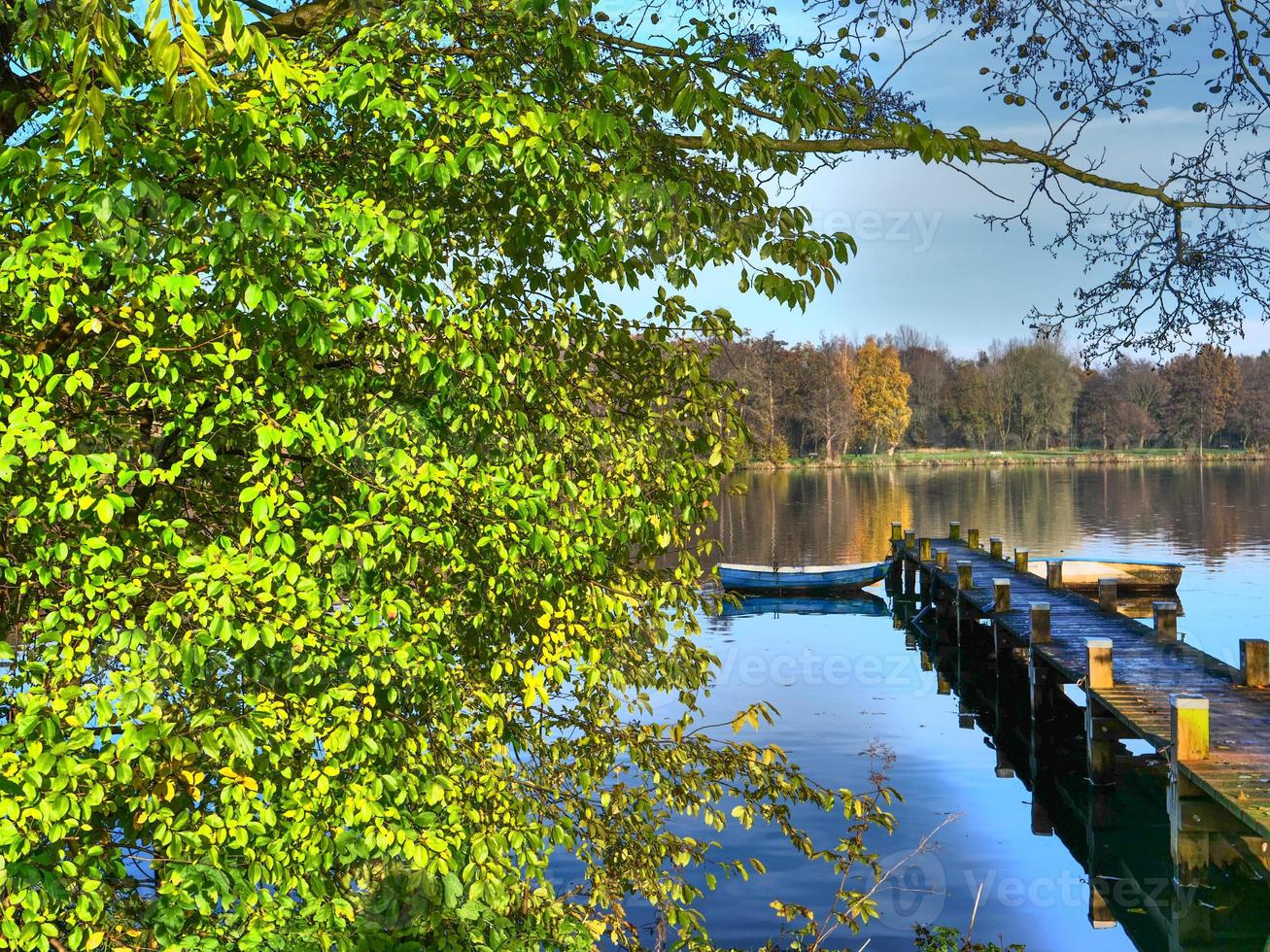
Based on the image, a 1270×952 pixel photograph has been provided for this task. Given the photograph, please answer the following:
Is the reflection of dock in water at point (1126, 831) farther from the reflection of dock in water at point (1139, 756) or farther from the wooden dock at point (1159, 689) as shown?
the wooden dock at point (1159, 689)

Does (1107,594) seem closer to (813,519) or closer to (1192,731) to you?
(1192,731)

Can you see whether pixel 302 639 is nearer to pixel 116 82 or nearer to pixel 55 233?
pixel 55 233

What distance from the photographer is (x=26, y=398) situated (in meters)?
4.54

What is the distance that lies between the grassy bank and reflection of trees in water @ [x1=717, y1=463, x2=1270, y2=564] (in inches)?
382

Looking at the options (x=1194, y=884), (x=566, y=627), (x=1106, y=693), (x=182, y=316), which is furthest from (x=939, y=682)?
(x=182, y=316)

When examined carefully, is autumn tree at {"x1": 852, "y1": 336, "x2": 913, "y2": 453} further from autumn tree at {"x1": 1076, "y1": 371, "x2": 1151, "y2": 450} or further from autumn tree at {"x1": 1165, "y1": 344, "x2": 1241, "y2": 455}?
autumn tree at {"x1": 1165, "y1": 344, "x2": 1241, "y2": 455}

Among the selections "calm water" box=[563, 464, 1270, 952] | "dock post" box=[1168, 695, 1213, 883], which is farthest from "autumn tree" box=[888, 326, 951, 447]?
"dock post" box=[1168, 695, 1213, 883]

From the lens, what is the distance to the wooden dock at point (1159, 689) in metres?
12.6

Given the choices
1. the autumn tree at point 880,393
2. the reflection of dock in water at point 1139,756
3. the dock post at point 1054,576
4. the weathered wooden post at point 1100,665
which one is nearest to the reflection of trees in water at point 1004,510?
the autumn tree at point 880,393

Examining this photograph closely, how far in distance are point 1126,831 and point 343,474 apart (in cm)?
1448

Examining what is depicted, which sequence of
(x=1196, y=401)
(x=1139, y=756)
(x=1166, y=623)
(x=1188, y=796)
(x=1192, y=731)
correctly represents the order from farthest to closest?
1. (x=1196, y=401)
2. (x=1166, y=623)
3. (x=1139, y=756)
4. (x=1188, y=796)
5. (x=1192, y=731)

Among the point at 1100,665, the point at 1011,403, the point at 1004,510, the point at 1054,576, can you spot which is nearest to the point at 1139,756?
the point at 1100,665

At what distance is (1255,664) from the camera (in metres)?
16.2

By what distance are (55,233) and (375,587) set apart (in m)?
1.94
